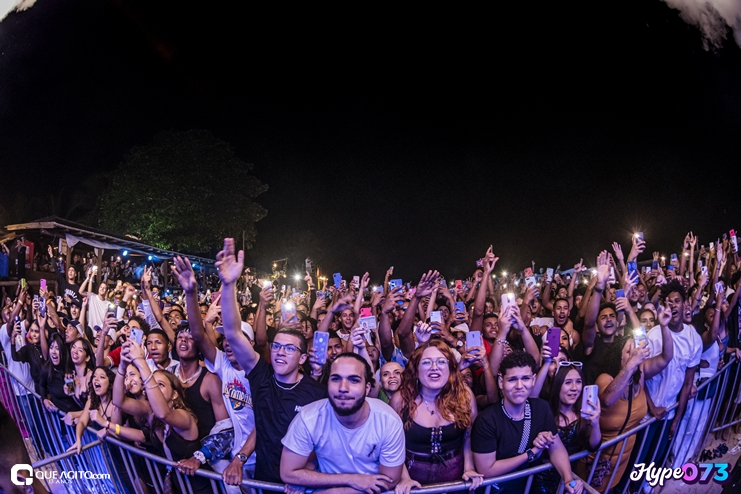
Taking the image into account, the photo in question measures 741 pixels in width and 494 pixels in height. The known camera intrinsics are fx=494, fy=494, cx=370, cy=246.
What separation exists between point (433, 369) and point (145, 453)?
2.00m

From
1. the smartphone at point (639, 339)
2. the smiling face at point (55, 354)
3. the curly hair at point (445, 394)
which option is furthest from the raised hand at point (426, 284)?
the smiling face at point (55, 354)

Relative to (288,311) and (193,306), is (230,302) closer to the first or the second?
(193,306)

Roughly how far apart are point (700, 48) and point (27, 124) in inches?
1029

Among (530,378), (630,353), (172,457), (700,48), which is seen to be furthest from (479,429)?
(700,48)

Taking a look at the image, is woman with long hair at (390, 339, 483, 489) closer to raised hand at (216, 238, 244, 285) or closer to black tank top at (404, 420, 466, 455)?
black tank top at (404, 420, 466, 455)

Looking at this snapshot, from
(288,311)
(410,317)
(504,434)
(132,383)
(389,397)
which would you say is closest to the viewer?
(504,434)

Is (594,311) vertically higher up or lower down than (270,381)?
higher up

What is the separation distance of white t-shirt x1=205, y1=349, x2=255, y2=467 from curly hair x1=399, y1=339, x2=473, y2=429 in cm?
118

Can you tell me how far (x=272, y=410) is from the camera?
3348 millimetres

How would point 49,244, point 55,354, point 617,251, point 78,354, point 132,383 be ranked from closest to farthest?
point 132,383 → point 78,354 → point 55,354 → point 617,251 → point 49,244

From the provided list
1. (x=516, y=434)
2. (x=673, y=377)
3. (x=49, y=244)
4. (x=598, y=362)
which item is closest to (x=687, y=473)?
(x=673, y=377)

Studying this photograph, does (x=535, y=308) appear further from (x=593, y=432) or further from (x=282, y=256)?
(x=282, y=256)

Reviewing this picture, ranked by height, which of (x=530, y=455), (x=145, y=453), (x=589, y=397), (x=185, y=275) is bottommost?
(x=530, y=455)

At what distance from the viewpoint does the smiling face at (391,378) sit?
3.99 m
